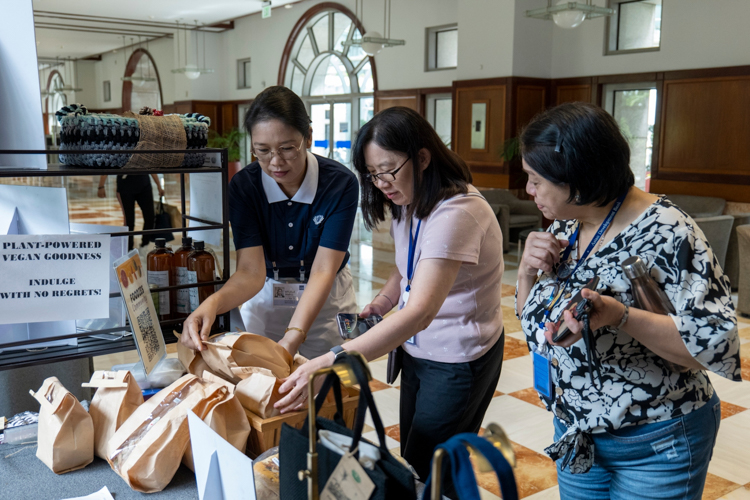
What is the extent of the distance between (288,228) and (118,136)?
0.60 meters

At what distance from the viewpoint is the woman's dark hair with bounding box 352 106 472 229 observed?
1528 millimetres

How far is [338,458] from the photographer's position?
92 centimetres

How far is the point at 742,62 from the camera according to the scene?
797 cm

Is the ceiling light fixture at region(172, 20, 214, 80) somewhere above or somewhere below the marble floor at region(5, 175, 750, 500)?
above

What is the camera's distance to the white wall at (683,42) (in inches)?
314

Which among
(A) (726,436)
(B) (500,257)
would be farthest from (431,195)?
(A) (726,436)

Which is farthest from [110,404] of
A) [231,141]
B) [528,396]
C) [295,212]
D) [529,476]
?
[231,141]

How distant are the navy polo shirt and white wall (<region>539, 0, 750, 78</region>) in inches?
305

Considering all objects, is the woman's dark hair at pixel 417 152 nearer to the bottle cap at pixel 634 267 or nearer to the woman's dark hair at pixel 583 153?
the woman's dark hair at pixel 583 153

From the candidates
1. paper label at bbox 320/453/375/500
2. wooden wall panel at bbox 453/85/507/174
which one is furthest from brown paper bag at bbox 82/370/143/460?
wooden wall panel at bbox 453/85/507/174

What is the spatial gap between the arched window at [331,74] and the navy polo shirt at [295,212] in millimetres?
10987

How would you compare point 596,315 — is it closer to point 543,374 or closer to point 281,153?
point 543,374

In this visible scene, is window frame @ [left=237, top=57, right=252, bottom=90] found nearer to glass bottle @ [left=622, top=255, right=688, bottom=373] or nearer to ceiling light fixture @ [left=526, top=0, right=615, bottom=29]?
ceiling light fixture @ [left=526, top=0, right=615, bottom=29]

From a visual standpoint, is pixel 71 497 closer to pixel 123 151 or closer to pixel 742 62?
pixel 123 151
